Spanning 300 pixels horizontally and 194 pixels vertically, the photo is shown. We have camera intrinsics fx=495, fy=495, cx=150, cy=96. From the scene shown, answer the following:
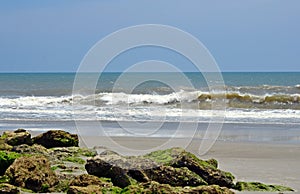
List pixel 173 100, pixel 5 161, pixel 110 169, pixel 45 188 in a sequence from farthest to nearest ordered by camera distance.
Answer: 1. pixel 173 100
2. pixel 5 161
3. pixel 110 169
4. pixel 45 188

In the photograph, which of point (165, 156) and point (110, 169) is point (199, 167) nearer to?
point (165, 156)

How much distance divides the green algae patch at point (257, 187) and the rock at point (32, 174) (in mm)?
2545

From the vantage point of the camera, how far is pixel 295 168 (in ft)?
30.1

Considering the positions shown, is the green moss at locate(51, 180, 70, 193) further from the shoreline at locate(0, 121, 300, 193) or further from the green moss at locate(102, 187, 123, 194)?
the shoreline at locate(0, 121, 300, 193)

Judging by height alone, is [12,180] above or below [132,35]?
below

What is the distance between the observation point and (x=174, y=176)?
6.56 meters

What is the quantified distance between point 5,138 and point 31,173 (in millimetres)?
2868

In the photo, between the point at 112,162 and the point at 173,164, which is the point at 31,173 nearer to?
the point at 112,162

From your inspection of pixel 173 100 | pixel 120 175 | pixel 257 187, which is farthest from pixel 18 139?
pixel 173 100

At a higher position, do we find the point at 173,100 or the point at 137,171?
the point at 173,100

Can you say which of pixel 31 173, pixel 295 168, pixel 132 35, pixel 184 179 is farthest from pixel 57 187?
pixel 295 168

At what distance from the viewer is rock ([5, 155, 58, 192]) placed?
20.2ft

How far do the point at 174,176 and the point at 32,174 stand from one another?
1833mm

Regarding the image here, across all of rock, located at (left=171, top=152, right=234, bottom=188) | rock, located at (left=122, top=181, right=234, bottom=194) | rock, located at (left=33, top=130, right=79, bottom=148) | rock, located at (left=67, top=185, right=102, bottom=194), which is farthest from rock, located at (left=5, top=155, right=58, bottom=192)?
rock, located at (left=33, top=130, right=79, bottom=148)
